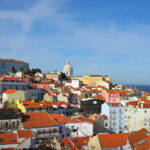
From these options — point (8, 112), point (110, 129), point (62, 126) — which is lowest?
point (110, 129)

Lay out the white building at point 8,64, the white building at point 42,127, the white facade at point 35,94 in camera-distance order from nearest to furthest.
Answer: the white building at point 42,127, the white facade at point 35,94, the white building at point 8,64

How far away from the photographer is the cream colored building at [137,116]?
58.3 meters

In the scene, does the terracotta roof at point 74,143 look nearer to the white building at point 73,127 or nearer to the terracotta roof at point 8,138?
the white building at point 73,127

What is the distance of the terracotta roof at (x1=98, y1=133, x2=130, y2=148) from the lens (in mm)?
35978

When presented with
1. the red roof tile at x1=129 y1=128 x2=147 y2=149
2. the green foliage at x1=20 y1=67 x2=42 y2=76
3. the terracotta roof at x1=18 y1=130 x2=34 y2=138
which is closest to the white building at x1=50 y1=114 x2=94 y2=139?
the terracotta roof at x1=18 y1=130 x2=34 y2=138

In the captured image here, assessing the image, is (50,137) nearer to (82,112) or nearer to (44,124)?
(44,124)

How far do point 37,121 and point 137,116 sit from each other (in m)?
29.7

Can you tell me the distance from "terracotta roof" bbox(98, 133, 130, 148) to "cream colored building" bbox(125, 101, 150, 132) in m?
21.8

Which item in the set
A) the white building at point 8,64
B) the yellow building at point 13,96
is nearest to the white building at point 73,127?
the yellow building at point 13,96

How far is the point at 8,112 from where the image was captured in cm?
4025

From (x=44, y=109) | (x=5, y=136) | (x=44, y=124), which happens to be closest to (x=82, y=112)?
(x=44, y=109)

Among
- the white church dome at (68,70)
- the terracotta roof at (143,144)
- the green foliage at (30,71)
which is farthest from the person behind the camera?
the white church dome at (68,70)

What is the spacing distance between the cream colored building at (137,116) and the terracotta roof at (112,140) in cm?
2182

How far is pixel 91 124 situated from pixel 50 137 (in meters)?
9.55
